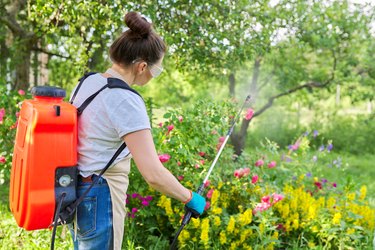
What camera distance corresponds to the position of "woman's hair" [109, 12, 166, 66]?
200 cm

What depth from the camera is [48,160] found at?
190 centimetres

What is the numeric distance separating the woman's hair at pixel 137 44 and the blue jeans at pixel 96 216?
0.51 metres

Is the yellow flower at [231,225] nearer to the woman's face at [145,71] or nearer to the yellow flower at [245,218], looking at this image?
the yellow flower at [245,218]

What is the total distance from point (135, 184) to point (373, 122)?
35.2 ft

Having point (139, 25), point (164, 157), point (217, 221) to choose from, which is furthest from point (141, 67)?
point (217, 221)

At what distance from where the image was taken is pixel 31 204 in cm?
188

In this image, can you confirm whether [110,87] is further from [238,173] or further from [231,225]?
[238,173]

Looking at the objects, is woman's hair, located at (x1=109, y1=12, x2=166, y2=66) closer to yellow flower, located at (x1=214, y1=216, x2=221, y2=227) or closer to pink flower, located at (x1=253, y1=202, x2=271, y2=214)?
yellow flower, located at (x1=214, y1=216, x2=221, y2=227)

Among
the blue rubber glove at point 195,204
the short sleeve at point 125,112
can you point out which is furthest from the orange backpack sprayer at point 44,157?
the blue rubber glove at point 195,204

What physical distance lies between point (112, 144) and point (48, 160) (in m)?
0.25

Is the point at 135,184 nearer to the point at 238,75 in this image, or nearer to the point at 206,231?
the point at 206,231

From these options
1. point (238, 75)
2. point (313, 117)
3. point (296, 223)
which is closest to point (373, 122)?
point (313, 117)

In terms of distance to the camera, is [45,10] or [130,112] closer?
[130,112]

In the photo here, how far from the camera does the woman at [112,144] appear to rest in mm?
1910
